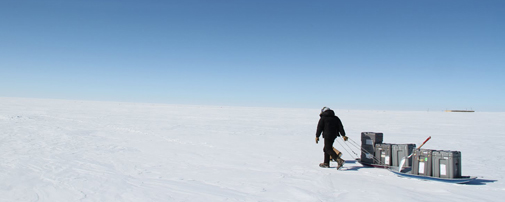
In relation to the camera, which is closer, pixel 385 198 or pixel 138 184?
pixel 385 198

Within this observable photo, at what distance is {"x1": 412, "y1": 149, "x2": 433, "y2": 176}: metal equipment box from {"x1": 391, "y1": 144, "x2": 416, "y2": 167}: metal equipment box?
66 cm

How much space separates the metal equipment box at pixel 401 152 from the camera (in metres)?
6.50

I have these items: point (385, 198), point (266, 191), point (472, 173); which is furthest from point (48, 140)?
point (472, 173)

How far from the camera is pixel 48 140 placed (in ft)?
32.8

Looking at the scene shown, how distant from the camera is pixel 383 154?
22.6ft

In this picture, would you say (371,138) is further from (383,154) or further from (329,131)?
(329,131)

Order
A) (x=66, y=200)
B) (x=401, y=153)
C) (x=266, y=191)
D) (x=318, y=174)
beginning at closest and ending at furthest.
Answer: (x=66, y=200), (x=266, y=191), (x=318, y=174), (x=401, y=153)

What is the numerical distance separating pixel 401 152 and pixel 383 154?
39cm

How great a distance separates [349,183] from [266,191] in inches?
63.5

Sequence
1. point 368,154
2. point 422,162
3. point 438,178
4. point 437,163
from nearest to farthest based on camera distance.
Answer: point 438,178 < point 437,163 < point 422,162 < point 368,154

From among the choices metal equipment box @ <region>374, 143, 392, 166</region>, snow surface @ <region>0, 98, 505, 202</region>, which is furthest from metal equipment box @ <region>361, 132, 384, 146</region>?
snow surface @ <region>0, 98, 505, 202</region>

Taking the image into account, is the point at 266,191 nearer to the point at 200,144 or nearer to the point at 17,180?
the point at 17,180

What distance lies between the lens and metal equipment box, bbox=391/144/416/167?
6.50 metres

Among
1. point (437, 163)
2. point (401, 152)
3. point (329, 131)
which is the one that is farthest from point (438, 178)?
point (329, 131)
